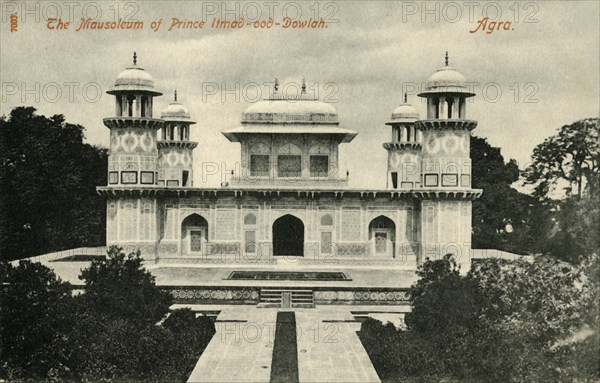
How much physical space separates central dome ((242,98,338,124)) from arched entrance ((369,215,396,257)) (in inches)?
213

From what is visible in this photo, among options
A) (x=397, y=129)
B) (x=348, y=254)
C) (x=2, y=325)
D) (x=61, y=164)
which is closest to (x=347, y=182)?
(x=348, y=254)

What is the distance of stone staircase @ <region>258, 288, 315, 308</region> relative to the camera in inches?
928

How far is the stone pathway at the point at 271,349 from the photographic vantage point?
1530cm

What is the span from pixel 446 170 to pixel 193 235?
38.6ft

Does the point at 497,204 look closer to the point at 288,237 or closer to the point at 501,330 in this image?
the point at 288,237

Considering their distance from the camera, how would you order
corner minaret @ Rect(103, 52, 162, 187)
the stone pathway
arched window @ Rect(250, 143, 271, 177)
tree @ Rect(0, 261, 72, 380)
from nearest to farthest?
1. tree @ Rect(0, 261, 72, 380)
2. the stone pathway
3. corner minaret @ Rect(103, 52, 162, 187)
4. arched window @ Rect(250, 143, 271, 177)

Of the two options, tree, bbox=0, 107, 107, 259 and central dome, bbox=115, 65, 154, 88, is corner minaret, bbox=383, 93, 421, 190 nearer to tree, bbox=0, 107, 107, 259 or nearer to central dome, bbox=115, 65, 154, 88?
central dome, bbox=115, 65, 154, 88

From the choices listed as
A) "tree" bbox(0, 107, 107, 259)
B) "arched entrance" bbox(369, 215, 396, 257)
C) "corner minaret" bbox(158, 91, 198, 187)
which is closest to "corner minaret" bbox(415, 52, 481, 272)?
"arched entrance" bbox(369, 215, 396, 257)

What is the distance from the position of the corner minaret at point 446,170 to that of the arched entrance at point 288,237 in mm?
6255

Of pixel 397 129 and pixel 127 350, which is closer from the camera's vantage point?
pixel 127 350

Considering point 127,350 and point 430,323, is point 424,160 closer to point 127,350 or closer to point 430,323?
point 430,323

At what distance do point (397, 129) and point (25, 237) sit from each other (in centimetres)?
2119

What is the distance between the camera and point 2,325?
587 inches

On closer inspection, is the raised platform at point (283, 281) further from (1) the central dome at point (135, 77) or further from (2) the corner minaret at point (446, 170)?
(1) the central dome at point (135, 77)
